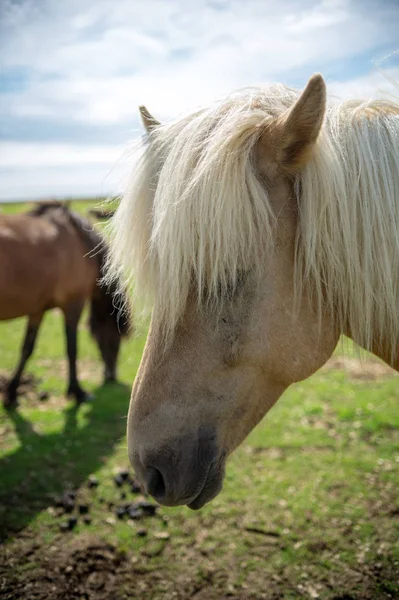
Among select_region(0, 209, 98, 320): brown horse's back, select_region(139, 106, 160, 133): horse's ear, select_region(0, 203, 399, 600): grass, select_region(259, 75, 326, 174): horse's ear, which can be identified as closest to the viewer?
select_region(259, 75, 326, 174): horse's ear

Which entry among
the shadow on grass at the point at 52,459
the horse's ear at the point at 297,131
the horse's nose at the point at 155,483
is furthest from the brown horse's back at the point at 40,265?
the horse's ear at the point at 297,131

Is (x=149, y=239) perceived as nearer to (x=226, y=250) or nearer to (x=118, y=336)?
(x=226, y=250)

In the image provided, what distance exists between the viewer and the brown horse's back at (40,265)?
5.68 metres

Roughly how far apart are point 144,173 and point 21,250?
14.7 feet

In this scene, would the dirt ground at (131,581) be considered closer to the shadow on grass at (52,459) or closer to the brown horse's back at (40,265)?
the shadow on grass at (52,459)

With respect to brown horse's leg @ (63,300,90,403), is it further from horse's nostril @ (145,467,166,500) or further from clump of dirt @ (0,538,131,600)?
horse's nostril @ (145,467,166,500)

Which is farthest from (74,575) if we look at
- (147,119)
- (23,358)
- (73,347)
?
(23,358)

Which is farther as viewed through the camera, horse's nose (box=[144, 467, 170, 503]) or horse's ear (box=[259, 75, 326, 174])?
horse's nose (box=[144, 467, 170, 503])

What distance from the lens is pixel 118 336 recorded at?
24.6 ft

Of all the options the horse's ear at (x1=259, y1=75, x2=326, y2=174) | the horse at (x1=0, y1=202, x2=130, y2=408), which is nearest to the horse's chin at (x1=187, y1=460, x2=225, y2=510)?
the horse's ear at (x1=259, y1=75, x2=326, y2=174)

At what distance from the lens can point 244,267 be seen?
1691mm

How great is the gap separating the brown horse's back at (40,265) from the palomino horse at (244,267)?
4472 mm

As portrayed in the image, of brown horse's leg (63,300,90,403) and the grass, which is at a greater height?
brown horse's leg (63,300,90,403)

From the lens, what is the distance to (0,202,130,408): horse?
18.8ft
